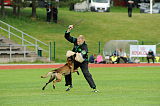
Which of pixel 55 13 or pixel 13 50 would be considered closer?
pixel 13 50

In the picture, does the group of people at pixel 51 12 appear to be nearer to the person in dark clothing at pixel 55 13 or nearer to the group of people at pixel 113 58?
the person in dark clothing at pixel 55 13

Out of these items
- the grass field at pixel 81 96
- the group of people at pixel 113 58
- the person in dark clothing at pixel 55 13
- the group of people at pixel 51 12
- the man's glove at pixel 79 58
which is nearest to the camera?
the grass field at pixel 81 96

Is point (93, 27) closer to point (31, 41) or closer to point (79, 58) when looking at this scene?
point (31, 41)

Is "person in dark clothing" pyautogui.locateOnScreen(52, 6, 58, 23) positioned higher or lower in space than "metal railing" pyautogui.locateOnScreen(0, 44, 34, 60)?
higher

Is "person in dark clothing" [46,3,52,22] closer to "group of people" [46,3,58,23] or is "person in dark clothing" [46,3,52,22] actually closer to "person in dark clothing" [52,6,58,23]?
"group of people" [46,3,58,23]

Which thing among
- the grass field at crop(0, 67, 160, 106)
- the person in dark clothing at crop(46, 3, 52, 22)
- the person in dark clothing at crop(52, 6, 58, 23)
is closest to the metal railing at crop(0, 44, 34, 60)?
the person in dark clothing at crop(46, 3, 52, 22)

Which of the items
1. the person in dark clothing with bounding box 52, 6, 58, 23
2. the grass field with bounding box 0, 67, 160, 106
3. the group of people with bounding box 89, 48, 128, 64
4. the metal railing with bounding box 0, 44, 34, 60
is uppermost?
the person in dark clothing with bounding box 52, 6, 58, 23

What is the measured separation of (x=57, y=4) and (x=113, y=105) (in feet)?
135

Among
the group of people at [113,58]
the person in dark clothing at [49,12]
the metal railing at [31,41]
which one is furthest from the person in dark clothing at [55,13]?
the group of people at [113,58]

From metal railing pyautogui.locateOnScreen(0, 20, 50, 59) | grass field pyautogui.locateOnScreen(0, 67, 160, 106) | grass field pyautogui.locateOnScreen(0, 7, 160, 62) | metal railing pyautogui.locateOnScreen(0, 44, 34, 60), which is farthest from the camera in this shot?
grass field pyautogui.locateOnScreen(0, 7, 160, 62)

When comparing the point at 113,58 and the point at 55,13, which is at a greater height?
the point at 55,13

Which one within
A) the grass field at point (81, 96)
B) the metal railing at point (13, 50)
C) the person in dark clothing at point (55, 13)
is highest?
the person in dark clothing at point (55, 13)

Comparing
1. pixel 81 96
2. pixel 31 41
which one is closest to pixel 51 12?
pixel 31 41

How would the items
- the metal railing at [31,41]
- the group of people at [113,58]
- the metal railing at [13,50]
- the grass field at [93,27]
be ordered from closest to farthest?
the metal railing at [13,50] < the group of people at [113,58] < the metal railing at [31,41] < the grass field at [93,27]
